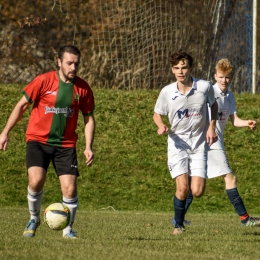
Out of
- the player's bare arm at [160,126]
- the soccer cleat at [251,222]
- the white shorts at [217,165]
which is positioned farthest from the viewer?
the soccer cleat at [251,222]

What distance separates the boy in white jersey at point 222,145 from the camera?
1017 cm

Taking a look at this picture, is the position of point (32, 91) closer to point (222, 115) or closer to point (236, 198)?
point (222, 115)

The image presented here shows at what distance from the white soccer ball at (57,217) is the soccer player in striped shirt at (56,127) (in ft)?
0.76

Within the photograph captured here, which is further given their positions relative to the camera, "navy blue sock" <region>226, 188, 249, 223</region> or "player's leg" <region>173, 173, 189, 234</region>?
"navy blue sock" <region>226, 188, 249, 223</region>

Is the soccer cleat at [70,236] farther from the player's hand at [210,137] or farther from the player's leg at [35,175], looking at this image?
the player's hand at [210,137]

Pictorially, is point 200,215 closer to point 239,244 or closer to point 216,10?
point 239,244

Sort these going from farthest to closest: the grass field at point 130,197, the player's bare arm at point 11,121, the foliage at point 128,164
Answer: the foliage at point 128,164 → the player's bare arm at point 11,121 → the grass field at point 130,197

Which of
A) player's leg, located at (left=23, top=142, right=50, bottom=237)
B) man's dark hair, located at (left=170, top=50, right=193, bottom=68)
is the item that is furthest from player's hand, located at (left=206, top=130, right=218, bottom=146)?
player's leg, located at (left=23, top=142, right=50, bottom=237)

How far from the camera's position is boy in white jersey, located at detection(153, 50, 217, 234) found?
29.3 ft

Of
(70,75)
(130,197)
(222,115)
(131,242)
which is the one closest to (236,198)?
(222,115)

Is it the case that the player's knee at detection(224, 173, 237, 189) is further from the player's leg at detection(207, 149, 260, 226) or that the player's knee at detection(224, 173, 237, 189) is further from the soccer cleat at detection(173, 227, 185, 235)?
the soccer cleat at detection(173, 227, 185, 235)

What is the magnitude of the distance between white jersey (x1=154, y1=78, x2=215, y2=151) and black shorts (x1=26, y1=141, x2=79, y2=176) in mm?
1528

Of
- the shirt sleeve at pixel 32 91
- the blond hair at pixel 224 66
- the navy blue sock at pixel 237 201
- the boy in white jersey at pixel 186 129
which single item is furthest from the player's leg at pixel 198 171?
the shirt sleeve at pixel 32 91

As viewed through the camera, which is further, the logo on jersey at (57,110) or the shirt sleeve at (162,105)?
the shirt sleeve at (162,105)
